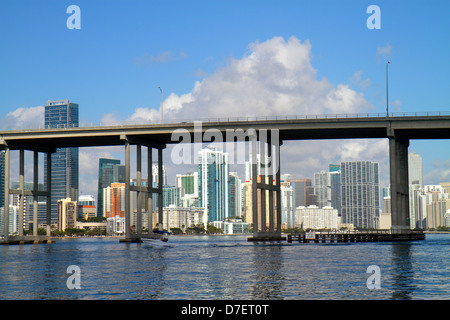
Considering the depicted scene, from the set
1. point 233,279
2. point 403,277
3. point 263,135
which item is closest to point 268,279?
point 233,279

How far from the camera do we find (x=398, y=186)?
108438 millimetres

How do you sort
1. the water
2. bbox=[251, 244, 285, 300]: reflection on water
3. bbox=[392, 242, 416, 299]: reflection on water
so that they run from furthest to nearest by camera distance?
the water
bbox=[392, 242, 416, 299]: reflection on water
bbox=[251, 244, 285, 300]: reflection on water

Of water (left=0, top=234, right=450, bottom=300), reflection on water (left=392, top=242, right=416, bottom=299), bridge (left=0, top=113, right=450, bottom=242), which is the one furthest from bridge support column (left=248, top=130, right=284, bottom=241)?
water (left=0, top=234, right=450, bottom=300)

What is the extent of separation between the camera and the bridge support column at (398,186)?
10725 centimetres

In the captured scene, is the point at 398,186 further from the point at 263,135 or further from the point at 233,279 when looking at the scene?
the point at 233,279

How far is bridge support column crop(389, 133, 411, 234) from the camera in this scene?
107250 millimetres

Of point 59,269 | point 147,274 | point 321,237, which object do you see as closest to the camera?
point 147,274

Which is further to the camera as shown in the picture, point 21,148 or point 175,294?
point 21,148

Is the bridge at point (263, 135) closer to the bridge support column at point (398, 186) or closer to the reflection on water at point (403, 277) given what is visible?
the bridge support column at point (398, 186)

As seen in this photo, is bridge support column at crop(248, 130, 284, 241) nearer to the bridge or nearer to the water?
the bridge
